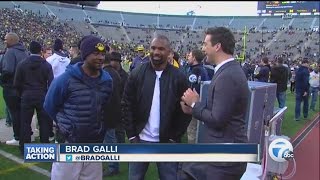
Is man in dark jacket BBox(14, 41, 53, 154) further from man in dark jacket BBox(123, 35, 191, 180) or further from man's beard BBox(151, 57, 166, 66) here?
man's beard BBox(151, 57, 166, 66)

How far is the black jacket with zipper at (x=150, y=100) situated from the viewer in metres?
3.95

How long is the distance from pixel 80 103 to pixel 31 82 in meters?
3.08

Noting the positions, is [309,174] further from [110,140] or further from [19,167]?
[19,167]

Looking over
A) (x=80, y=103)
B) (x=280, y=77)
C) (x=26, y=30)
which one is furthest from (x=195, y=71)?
(x=26, y=30)

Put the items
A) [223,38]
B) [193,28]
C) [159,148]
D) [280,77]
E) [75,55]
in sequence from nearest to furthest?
1. [159,148]
2. [223,38]
3. [75,55]
4. [280,77]
5. [193,28]

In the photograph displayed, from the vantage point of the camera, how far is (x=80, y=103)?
3701 millimetres

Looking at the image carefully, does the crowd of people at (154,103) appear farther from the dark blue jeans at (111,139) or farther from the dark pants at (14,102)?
the dark pants at (14,102)

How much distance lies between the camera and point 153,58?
394cm

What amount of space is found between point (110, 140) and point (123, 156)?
10.4 feet

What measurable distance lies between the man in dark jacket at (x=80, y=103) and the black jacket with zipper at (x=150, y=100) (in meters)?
0.32

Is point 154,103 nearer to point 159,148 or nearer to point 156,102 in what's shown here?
point 156,102

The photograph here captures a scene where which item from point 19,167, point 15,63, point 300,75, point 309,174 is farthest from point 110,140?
point 300,75

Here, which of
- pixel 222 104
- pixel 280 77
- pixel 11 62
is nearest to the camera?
pixel 222 104

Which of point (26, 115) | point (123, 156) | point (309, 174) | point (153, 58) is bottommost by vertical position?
point (309, 174)
